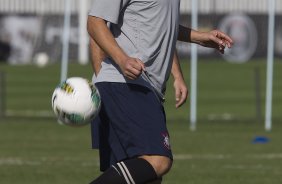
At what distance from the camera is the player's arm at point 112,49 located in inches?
313

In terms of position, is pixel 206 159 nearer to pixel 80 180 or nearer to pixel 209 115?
pixel 80 180

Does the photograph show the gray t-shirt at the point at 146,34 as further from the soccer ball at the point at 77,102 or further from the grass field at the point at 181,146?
the grass field at the point at 181,146

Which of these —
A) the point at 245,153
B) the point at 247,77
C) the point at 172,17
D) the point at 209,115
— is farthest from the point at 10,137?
the point at 247,77

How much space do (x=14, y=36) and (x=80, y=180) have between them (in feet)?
102

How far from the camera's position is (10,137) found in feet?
64.0

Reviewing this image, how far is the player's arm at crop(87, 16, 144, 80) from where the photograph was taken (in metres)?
7.96

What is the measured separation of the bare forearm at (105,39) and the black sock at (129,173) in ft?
2.25

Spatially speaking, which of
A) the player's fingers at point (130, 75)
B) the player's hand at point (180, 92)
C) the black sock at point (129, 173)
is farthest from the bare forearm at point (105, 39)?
the player's hand at point (180, 92)

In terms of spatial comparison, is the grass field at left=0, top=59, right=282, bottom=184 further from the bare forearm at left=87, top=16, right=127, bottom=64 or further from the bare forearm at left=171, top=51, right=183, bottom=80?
the bare forearm at left=87, top=16, right=127, bottom=64

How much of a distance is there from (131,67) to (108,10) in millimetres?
517

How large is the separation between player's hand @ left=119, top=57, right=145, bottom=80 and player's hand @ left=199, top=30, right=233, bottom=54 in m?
1.15

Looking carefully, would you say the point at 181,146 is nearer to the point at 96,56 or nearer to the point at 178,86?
the point at 96,56

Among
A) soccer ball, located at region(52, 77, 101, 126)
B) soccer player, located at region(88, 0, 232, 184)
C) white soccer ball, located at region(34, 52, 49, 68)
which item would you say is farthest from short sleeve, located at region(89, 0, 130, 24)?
white soccer ball, located at region(34, 52, 49, 68)

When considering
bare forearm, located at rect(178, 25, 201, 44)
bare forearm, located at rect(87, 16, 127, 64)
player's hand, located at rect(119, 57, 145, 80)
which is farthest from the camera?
bare forearm, located at rect(178, 25, 201, 44)
